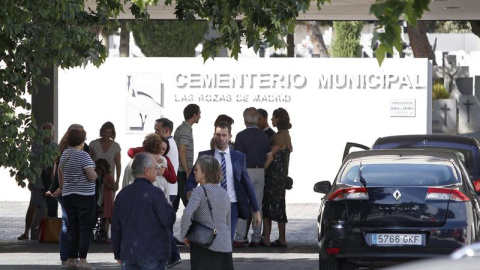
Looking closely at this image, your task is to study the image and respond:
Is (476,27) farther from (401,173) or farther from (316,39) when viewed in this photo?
(316,39)

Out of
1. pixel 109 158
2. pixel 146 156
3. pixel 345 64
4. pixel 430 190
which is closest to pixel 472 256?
pixel 146 156

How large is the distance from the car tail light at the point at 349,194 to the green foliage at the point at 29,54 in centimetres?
269

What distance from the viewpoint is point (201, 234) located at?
957 centimetres

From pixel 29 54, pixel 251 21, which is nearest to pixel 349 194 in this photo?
pixel 251 21

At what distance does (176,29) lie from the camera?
5053 cm

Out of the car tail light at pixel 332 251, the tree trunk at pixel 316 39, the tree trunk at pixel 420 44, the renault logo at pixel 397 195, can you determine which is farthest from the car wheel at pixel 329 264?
the tree trunk at pixel 316 39

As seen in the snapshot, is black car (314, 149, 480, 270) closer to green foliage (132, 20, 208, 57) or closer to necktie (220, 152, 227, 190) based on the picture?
necktie (220, 152, 227, 190)

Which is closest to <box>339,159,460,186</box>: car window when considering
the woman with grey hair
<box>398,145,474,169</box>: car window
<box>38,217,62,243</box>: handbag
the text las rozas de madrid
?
<box>398,145,474,169</box>: car window

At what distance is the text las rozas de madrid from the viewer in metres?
23.4

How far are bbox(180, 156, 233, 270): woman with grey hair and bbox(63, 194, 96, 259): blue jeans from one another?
383cm

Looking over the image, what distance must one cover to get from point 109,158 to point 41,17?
230 inches

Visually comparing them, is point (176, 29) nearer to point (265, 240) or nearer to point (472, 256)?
point (265, 240)

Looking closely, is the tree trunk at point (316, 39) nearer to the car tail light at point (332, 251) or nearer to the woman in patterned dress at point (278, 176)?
the woman in patterned dress at point (278, 176)

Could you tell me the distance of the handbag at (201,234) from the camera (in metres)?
9.56
